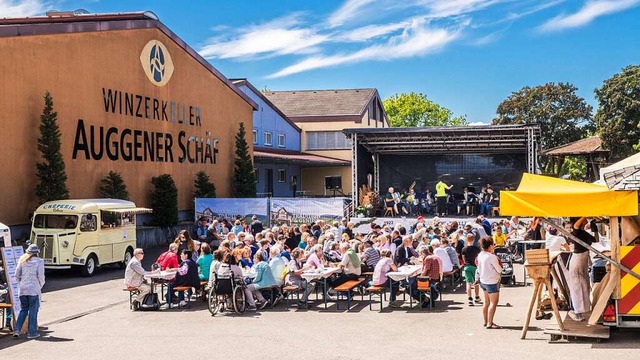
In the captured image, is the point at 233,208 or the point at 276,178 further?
the point at 276,178

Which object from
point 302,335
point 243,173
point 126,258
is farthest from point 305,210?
point 302,335

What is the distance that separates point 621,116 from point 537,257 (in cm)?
3661

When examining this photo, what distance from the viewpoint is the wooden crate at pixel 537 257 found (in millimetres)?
11844

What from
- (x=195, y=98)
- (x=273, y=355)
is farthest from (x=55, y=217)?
(x=195, y=98)

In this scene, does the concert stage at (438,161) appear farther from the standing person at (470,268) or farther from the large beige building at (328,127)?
the standing person at (470,268)

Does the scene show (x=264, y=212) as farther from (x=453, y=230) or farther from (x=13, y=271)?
(x=13, y=271)

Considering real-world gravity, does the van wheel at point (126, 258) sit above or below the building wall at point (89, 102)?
below

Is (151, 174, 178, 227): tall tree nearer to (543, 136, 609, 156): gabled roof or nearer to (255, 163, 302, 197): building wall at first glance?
(255, 163, 302, 197): building wall

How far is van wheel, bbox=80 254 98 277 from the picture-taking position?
874 inches

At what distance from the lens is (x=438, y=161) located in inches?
1658

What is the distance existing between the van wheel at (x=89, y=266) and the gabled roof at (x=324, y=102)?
121 ft

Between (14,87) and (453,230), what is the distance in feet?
51.1

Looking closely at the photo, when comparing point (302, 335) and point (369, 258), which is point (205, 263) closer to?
point (369, 258)

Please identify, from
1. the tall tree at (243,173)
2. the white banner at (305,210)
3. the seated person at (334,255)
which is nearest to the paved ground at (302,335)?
the seated person at (334,255)
